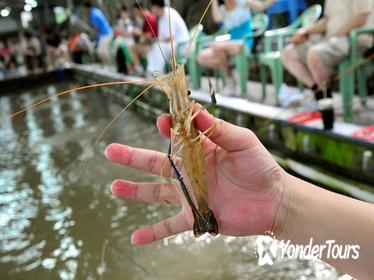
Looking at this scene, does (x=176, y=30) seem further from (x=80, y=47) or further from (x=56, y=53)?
(x=56, y=53)

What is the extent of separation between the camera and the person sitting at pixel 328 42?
353 centimetres

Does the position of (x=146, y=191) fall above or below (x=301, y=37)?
below

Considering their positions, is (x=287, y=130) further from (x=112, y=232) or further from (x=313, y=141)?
(x=112, y=232)

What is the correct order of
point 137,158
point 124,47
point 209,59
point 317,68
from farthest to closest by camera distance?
point 124,47
point 209,59
point 317,68
point 137,158

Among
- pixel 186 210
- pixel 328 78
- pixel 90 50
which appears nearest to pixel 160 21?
pixel 328 78

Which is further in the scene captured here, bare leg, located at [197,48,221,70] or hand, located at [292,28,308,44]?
bare leg, located at [197,48,221,70]

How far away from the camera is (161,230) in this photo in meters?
1.41

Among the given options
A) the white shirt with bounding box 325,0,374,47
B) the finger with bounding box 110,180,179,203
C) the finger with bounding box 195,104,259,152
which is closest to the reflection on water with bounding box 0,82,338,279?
the finger with bounding box 110,180,179,203

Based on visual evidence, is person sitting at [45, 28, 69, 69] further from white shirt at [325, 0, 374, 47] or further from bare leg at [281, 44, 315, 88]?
white shirt at [325, 0, 374, 47]

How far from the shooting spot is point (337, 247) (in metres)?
1.22

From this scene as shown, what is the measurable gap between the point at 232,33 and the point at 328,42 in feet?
6.54

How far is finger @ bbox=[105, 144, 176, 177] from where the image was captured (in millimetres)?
1347

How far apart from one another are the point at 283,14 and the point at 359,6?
407 cm

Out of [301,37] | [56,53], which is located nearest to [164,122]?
[301,37]
